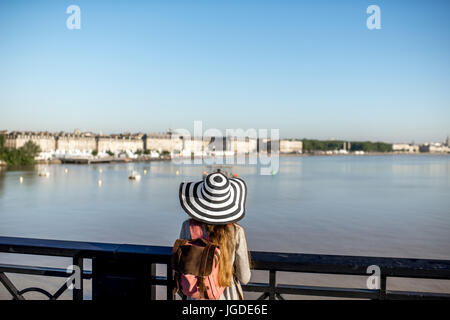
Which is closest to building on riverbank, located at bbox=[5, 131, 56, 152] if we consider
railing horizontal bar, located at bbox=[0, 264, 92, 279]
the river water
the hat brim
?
the river water

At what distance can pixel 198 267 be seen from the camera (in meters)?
2.20

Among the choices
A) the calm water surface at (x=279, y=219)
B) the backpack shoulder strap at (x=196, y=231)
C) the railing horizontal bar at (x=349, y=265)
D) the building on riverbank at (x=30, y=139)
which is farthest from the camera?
the building on riverbank at (x=30, y=139)

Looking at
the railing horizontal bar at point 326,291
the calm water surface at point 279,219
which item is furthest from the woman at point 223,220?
the calm water surface at point 279,219

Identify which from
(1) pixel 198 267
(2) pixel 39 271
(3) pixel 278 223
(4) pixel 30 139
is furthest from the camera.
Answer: (4) pixel 30 139

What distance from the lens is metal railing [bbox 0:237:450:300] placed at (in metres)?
2.24

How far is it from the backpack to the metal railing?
0.18m

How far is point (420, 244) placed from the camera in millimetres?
17125

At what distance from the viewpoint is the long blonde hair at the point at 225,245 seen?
2236 mm

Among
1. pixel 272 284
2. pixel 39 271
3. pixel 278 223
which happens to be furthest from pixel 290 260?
pixel 278 223

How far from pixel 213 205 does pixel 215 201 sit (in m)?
0.02

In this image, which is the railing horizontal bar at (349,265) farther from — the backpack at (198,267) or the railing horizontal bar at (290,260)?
the backpack at (198,267)

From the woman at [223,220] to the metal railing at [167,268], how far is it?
14 cm

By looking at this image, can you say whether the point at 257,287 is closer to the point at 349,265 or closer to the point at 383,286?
the point at 349,265
